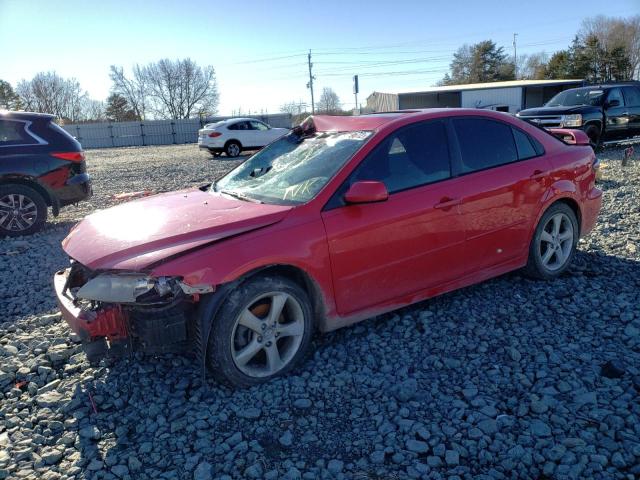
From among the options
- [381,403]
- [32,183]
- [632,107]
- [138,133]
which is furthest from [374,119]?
[138,133]

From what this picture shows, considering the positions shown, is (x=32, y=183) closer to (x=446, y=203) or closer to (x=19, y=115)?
(x=19, y=115)

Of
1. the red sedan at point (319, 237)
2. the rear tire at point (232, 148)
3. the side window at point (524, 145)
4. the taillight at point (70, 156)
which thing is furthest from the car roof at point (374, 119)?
the rear tire at point (232, 148)

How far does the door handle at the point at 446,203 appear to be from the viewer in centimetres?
376

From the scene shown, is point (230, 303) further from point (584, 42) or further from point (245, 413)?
point (584, 42)

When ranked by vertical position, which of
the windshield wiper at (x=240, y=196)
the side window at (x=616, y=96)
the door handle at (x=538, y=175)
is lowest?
the door handle at (x=538, y=175)

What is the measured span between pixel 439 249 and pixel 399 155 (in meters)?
0.77

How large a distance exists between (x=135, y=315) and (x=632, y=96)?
1562 centimetres

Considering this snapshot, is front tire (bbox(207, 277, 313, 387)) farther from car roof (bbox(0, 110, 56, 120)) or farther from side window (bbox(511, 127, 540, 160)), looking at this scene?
car roof (bbox(0, 110, 56, 120))

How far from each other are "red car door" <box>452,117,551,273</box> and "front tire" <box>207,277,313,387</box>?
1557 millimetres

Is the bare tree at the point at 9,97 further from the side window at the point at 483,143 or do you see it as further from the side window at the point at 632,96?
the side window at the point at 483,143

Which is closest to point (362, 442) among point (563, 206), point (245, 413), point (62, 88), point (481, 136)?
point (245, 413)

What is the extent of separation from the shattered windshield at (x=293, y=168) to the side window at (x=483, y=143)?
891 millimetres

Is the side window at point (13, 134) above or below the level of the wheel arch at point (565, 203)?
above

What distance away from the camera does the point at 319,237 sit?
3.25 metres
